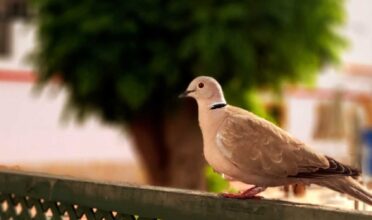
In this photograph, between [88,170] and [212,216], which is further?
[88,170]

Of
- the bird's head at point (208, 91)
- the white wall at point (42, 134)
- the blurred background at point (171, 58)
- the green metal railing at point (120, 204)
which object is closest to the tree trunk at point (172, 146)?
the blurred background at point (171, 58)

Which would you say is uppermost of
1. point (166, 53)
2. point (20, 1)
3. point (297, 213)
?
point (20, 1)

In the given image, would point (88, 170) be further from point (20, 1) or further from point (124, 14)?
point (124, 14)

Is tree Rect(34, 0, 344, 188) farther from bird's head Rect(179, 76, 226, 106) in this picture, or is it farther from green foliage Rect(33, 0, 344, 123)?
bird's head Rect(179, 76, 226, 106)

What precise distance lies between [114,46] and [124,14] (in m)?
0.14

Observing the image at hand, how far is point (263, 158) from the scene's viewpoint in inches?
42.3

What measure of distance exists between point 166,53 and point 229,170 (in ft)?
8.64

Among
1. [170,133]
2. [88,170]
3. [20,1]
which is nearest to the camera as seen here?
[170,133]

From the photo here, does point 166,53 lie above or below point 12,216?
above

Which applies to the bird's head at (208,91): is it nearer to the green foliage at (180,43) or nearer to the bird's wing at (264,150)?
the bird's wing at (264,150)

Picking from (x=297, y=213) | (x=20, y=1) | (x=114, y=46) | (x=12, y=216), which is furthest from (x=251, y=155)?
(x=20, y=1)

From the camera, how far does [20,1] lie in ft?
18.7

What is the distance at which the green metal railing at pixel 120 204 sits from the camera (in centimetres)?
99

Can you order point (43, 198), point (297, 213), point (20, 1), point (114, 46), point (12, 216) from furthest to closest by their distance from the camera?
1. point (20, 1)
2. point (114, 46)
3. point (12, 216)
4. point (43, 198)
5. point (297, 213)
